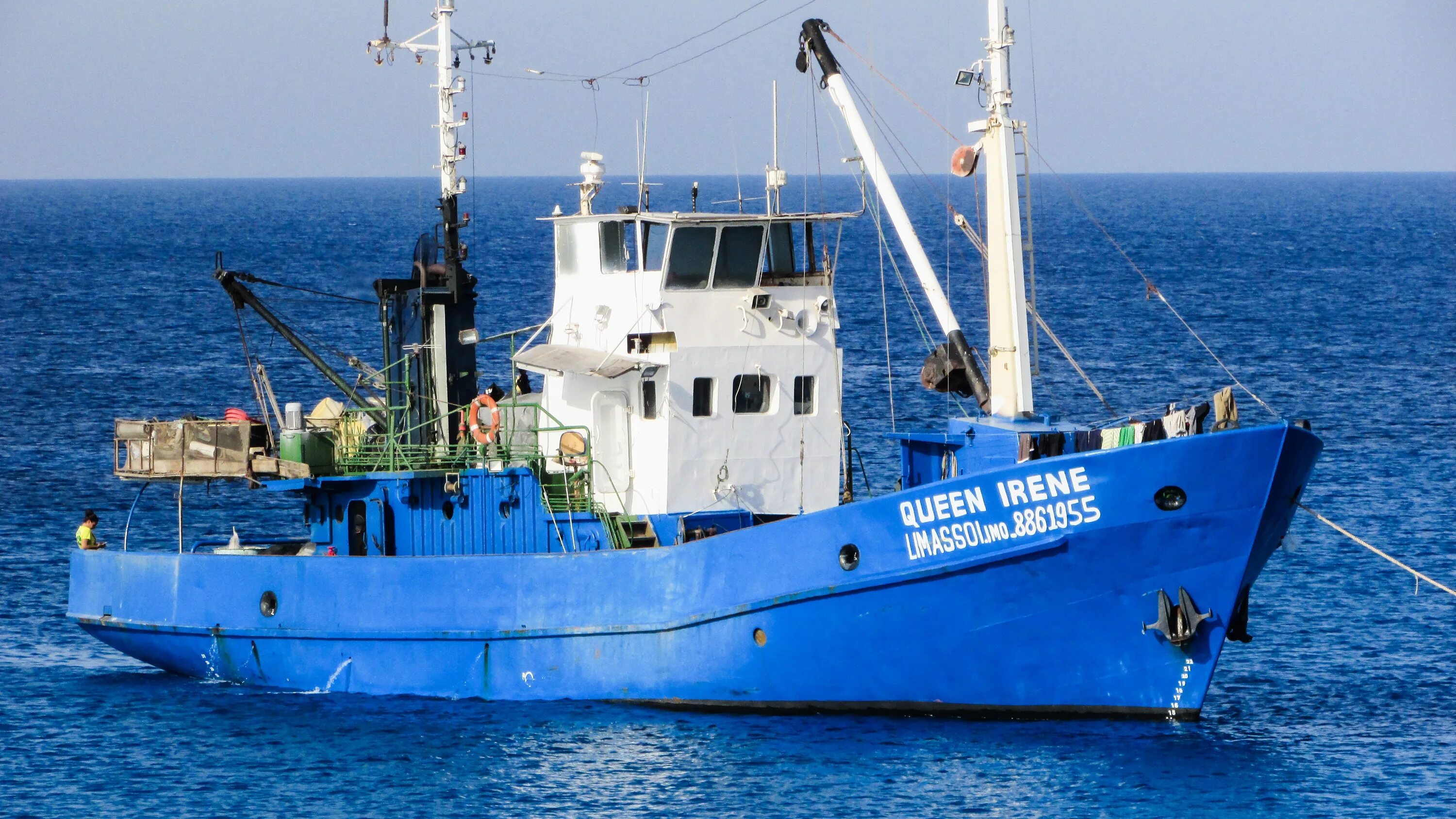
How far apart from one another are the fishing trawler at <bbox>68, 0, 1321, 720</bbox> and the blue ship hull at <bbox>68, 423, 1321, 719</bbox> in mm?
30

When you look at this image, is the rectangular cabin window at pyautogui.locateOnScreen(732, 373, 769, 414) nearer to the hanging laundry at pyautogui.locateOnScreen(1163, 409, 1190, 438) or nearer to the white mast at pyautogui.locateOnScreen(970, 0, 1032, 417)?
the white mast at pyautogui.locateOnScreen(970, 0, 1032, 417)

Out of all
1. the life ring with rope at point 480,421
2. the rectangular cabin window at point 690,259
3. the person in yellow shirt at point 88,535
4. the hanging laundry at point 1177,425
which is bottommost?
the person in yellow shirt at point 88,535

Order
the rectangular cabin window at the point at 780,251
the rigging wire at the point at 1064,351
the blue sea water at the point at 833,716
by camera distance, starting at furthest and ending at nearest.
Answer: the rectangular cabin window at the point at 780,251 < the rigging wire at the point at 1064,351 < the blue sea water at the point at 833,716

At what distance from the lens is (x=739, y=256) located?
2080 centimetres

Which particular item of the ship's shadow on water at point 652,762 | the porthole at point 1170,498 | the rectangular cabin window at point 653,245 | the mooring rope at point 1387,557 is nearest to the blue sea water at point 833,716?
the ship's shadow on water at point 652,762

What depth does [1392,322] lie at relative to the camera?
61.5 meters

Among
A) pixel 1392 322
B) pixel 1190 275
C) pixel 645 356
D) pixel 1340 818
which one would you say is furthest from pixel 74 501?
pixel 1190 275

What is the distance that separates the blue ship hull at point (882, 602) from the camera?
1800 cm

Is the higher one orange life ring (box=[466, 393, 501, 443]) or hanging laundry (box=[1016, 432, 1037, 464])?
orange life ring (box=[466, 393, 501, 443])

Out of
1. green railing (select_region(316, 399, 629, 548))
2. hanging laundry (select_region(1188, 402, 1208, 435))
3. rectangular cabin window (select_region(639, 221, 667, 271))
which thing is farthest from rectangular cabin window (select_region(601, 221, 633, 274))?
hanging laundry (select_region(1188, 402, 1208, 435))

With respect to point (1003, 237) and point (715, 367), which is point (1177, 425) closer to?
point (1003, 237)

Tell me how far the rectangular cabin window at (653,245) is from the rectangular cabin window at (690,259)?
0.11 metres

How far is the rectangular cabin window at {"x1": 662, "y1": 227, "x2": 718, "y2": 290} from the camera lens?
20.5 meters

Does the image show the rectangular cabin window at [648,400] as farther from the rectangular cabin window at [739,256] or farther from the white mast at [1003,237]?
the white mast at [1003,237]
